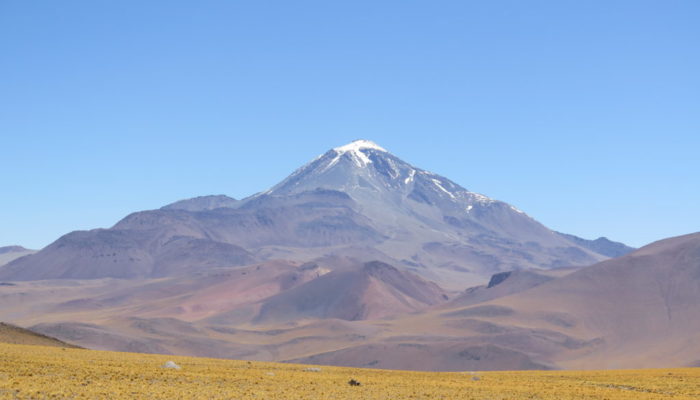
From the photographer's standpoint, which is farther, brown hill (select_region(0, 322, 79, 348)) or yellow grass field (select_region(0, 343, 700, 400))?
brown hill (select_region(0, 322, 79, 348))

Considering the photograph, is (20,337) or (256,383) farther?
(20,337)

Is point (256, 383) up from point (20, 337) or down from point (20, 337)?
down

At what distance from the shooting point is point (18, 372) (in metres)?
42.0

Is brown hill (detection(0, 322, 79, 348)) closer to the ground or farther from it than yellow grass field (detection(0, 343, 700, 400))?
farther from it

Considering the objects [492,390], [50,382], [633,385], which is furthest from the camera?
[633,385]

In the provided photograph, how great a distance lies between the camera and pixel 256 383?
149ft

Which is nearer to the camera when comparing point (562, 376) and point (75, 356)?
point (75, 356)

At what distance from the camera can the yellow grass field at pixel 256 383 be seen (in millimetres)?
38969

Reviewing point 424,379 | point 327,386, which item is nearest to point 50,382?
point 327,386

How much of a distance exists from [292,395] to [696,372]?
123 feet

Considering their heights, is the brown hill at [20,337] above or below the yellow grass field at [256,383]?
above

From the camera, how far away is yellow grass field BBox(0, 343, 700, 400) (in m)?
39.0

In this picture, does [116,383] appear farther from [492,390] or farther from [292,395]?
[492,390]

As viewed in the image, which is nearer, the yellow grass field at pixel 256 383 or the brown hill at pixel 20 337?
the yellow grass field at pixel 256 383
